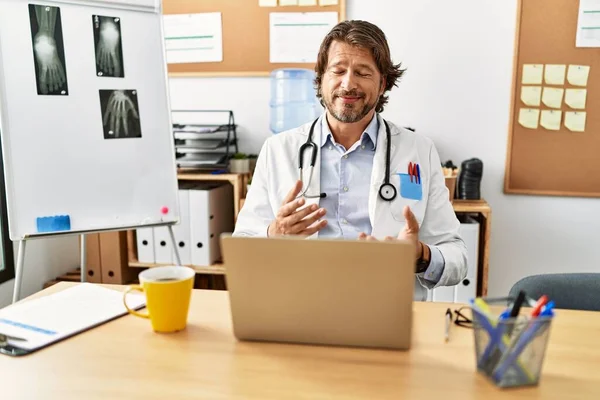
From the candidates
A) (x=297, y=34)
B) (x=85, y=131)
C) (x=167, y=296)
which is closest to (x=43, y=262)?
(x=85, y=131)

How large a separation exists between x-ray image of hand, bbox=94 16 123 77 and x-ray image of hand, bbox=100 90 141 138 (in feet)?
0.26

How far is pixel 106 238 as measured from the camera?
278cm

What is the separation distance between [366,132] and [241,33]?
1518mm

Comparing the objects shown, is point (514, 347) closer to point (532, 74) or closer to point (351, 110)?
point (351, 110)

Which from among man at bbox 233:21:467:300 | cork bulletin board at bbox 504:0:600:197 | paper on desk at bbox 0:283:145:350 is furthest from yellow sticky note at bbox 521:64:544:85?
paper on desk at bbox 0:283:145:350

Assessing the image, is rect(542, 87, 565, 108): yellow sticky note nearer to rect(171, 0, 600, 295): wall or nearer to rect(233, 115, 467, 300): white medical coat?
rect(171, 0, 600, 295): wall

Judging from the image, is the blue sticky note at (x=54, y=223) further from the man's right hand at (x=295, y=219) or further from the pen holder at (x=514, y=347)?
the pen holder at (x=514, y=347)

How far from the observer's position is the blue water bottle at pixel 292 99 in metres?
2.88

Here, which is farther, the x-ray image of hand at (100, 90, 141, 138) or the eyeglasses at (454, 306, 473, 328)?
the x-ray image of hand at (100, 90, 141, 138)

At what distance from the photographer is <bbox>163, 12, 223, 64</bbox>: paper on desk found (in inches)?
116

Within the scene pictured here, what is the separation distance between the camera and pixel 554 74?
8.61 ft

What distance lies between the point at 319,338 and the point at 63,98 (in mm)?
1410

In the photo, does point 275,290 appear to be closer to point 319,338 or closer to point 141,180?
point 319,338

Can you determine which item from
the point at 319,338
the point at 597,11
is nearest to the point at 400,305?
the point at 319,338
